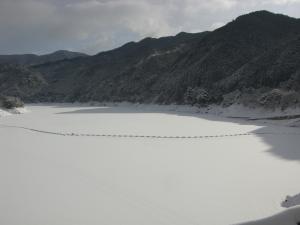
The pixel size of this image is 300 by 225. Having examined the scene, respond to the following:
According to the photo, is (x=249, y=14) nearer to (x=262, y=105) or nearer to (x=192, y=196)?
(x=262, y=105)

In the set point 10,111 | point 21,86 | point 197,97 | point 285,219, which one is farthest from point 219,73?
point 21,86

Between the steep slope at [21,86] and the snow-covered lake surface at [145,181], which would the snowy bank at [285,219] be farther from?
the steep slope at [21,86]

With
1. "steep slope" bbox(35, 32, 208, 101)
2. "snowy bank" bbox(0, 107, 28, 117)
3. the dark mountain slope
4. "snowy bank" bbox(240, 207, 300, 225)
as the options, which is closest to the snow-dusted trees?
the dark mountain slope

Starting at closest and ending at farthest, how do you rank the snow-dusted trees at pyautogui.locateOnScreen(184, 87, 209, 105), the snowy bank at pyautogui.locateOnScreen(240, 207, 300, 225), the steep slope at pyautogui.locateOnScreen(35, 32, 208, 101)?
the snowy bank at pyautogui.locateOnScreen(240, 207, 300, 225)
the snow-dusted trees at pyautogui.locateOnScreen(184, 87, 209, 105)
the steep slope at pyautogui.locateOnScreen(35, 32, 208, 101)

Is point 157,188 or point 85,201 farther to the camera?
point 157,188

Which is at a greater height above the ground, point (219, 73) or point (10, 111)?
point (219, 73)

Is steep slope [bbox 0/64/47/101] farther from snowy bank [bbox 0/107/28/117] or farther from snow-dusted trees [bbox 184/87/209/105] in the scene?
snow-dusted trees [bbox 184/87/209/105]

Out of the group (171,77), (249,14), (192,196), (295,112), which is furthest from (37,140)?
(249,14)

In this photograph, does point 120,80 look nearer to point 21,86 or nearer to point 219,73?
point 219,73
